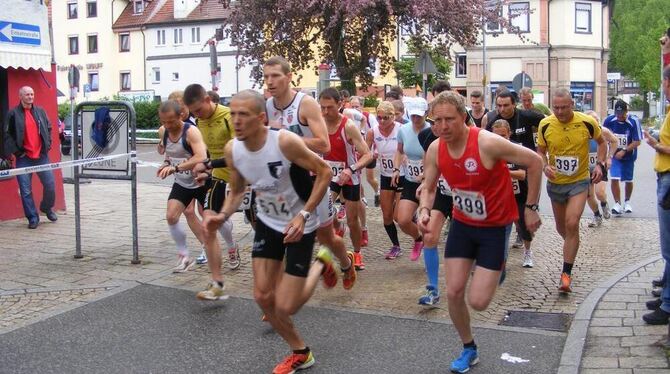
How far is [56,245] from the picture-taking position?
386 inches

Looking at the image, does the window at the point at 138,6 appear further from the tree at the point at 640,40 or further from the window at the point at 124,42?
the tree at the point at 640,40

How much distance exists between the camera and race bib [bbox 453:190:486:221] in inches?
200

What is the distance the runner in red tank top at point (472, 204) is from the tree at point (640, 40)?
59.7 metres

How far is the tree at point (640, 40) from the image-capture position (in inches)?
2403

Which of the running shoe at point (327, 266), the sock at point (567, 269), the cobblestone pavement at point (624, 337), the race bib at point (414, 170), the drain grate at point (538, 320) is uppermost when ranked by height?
the race bib at point (414, 170)

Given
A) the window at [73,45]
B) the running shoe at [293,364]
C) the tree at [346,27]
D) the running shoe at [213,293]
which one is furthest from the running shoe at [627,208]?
the window at [73,45]

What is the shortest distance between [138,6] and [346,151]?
56.9 m

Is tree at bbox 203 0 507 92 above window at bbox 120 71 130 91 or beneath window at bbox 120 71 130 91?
beneath

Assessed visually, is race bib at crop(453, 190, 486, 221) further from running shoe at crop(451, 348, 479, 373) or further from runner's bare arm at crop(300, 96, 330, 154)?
runner's bare arm at crop(300, 96, 330, 154)

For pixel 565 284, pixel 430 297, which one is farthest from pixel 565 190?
pixel 430 297

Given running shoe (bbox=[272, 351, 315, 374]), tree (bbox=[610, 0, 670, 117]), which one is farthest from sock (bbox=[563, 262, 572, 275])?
tree (bbox=[610, 0, 670, 117])

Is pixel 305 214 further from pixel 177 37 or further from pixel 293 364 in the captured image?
pixel 177 37

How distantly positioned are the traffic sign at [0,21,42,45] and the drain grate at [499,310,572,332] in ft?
27.9

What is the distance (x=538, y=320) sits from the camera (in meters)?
6.36
